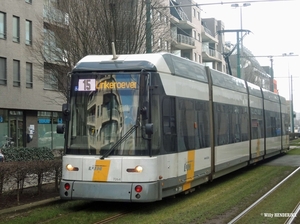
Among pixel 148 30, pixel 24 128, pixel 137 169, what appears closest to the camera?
pixel 137 169

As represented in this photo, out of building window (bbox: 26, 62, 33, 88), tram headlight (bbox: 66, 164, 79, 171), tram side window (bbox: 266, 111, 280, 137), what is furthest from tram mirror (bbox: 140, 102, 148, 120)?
building window (bbox: 26, 62, 33, 88)

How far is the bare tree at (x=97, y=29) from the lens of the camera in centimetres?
1720

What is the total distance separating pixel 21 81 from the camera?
30.4 metres

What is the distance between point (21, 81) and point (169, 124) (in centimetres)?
2169

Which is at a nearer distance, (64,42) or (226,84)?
(226,84)

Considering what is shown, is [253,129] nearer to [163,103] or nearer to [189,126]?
[189,126]

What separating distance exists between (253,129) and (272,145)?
486cm

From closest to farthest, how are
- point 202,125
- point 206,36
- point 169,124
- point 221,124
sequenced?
point 169,124
point 202,125
point 221,124
point 206,36

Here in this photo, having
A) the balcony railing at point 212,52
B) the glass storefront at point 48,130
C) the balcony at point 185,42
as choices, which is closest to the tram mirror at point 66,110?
the glass storefront at point 48,130

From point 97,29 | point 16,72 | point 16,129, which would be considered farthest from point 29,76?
point 97,29

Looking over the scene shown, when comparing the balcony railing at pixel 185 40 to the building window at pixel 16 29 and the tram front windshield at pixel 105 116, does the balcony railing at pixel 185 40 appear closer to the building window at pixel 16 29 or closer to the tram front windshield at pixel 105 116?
the building window at pixel 16 29

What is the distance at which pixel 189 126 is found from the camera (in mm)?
11734

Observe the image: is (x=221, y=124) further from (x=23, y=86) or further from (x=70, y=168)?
(x=23, y=86)

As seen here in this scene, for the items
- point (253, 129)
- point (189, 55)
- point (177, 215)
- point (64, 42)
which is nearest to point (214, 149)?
point (177, 215)
